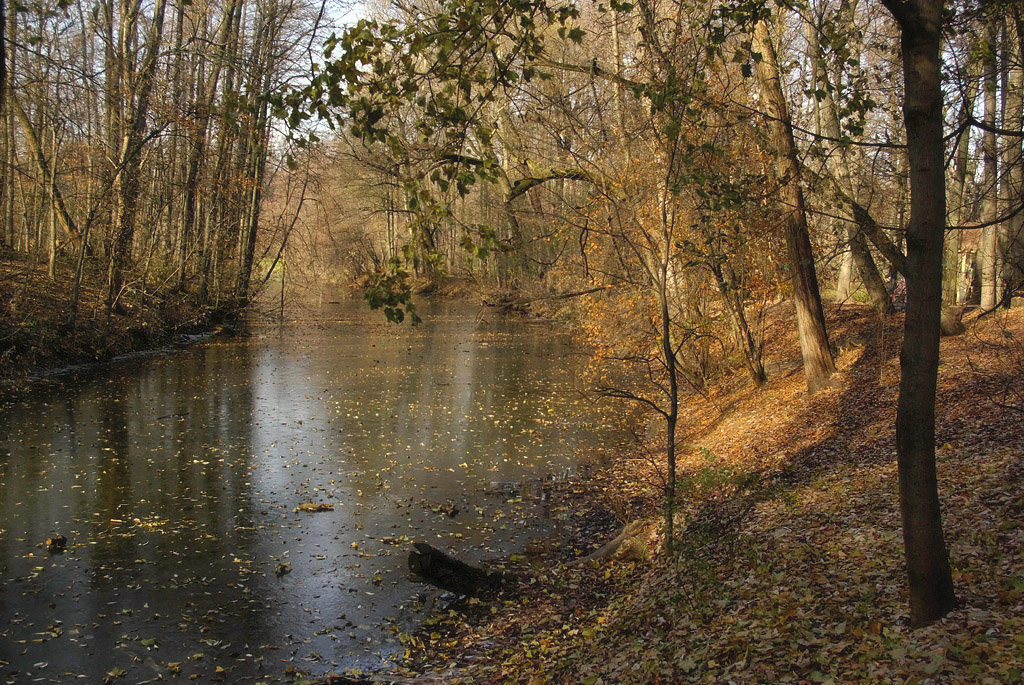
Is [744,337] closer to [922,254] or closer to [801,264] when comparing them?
[801,264]

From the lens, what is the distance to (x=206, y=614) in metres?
7.80

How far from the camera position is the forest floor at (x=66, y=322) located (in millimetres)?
18750

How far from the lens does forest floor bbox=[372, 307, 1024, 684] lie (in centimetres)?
503

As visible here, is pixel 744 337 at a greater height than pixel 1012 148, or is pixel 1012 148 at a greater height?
pixel 1012 148

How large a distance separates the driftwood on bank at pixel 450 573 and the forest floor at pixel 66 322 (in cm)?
1440

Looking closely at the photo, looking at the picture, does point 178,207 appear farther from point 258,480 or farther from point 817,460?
point 817,460

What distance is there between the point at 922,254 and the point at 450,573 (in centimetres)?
571

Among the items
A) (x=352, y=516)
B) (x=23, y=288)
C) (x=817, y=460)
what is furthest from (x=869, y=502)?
(x=23, y=288)

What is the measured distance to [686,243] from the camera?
24.1ft

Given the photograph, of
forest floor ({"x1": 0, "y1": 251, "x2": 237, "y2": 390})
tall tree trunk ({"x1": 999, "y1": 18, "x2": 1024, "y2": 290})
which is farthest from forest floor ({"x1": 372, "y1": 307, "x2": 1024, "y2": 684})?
forest floor ({"x1": 0, "y1": 251, "x2": 237, "y2": 390})

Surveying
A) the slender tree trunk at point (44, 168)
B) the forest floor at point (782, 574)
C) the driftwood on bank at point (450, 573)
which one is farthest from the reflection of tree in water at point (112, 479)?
the slender tree trunk at point (44, 168)

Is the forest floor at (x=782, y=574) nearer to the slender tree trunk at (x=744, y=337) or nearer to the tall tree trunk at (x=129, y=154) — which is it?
the slender tree trunk at (x=744, y=337)

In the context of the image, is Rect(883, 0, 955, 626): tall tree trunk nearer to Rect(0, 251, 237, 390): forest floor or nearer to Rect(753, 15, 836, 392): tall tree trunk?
Result: Rect(753, 15, 836, 392): tall tree trunk

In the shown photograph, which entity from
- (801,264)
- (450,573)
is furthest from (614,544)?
(801,264)
